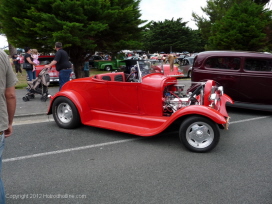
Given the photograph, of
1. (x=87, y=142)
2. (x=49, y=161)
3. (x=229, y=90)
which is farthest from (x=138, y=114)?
(x=229, y=90)

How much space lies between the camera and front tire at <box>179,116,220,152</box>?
4109mm

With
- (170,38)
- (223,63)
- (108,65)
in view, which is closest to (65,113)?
(223,63)

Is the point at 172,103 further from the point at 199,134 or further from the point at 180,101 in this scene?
the point at 199,134

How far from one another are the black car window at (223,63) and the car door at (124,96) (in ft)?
11.8

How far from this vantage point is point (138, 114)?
16.0 ft

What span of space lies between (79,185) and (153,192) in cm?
98

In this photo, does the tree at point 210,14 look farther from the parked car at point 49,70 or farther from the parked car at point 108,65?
the parked car at point 49,70

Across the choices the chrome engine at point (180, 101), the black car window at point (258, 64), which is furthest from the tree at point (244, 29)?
the chrome engine at point (180, 101)

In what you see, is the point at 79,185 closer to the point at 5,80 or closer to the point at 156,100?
the point at 5,80

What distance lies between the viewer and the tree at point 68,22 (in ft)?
32.1

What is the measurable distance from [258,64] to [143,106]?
13.3ft

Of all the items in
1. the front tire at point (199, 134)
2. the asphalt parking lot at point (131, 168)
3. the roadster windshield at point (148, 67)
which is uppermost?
the roadster windshield at point (148, 67)

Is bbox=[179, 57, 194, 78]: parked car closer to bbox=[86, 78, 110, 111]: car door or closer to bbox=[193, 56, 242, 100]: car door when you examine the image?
bbox=[193, 56, 242, 100]: car door

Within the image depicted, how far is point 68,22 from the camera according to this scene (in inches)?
382
